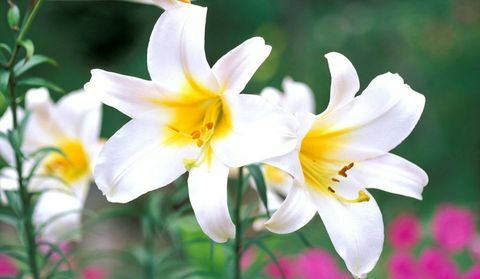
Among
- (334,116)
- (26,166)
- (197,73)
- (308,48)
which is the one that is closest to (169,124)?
(197,73)

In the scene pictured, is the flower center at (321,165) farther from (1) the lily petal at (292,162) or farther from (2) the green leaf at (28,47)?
(2) the green leaf at (28,47)

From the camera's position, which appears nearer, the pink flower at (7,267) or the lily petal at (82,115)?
the lily petal at (82,115)

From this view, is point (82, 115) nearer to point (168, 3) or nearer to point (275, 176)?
point (275, 176)

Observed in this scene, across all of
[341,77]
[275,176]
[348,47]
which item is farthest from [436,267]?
[348,47]

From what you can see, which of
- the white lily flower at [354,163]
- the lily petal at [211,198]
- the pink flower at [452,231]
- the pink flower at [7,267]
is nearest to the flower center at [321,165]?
the white lily flower at [354,163]

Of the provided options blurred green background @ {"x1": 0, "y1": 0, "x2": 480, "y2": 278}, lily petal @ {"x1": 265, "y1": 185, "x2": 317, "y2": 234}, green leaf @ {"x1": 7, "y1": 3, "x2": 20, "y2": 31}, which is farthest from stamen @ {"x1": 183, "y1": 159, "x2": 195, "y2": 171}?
blurred green background @ {"x1": 0, "y1": 0, "x2": 480, "y2": 278}

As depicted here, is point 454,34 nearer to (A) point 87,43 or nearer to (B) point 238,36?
(B) point 238,36
